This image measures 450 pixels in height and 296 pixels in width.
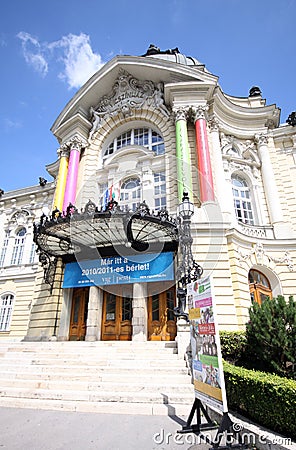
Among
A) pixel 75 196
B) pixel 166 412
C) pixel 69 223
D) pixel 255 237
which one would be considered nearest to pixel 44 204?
pixel 75 196

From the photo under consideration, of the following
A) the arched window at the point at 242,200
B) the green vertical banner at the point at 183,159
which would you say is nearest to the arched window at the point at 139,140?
the green vertical banner at the point at 183,159

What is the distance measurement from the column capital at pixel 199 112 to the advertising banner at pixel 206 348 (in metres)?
12.9

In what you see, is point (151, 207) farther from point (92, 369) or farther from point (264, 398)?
point (264, 398)

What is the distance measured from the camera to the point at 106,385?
6.98 m

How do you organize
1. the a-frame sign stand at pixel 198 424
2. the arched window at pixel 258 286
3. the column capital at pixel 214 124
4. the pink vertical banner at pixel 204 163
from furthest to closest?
1. the column capital at pixel 214 124
2. the pink vertical banner at pixel 204 163
3. the arched window at pixel 258 286
4. the a-frame sign stand at pixel 198 424

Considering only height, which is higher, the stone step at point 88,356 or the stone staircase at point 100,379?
the stone step at point 88,356

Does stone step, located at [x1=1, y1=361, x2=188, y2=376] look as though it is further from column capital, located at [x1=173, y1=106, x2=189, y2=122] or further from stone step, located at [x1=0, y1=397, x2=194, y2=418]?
column capital, located at [x1=173, y1=106, x2=189, y2=122]

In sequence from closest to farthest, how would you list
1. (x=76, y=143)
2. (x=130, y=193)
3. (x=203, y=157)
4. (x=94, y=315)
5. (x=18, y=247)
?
1. (x=94, y=315)
2. (x=203, y=157)
3. (x=130, y=193)
4. (x=76, y=143)
5. (x=18, y=247)

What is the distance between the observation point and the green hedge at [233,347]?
8.97 meters

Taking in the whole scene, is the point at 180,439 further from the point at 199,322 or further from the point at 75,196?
the point at 75,196

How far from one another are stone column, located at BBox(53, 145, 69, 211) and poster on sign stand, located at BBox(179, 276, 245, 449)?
13.6 metres

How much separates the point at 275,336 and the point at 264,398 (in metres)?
2.39

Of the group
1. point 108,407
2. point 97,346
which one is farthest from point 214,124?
point 108,407

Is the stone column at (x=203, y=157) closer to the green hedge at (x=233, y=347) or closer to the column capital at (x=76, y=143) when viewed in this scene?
the green hedge at (x=233, y=347)
